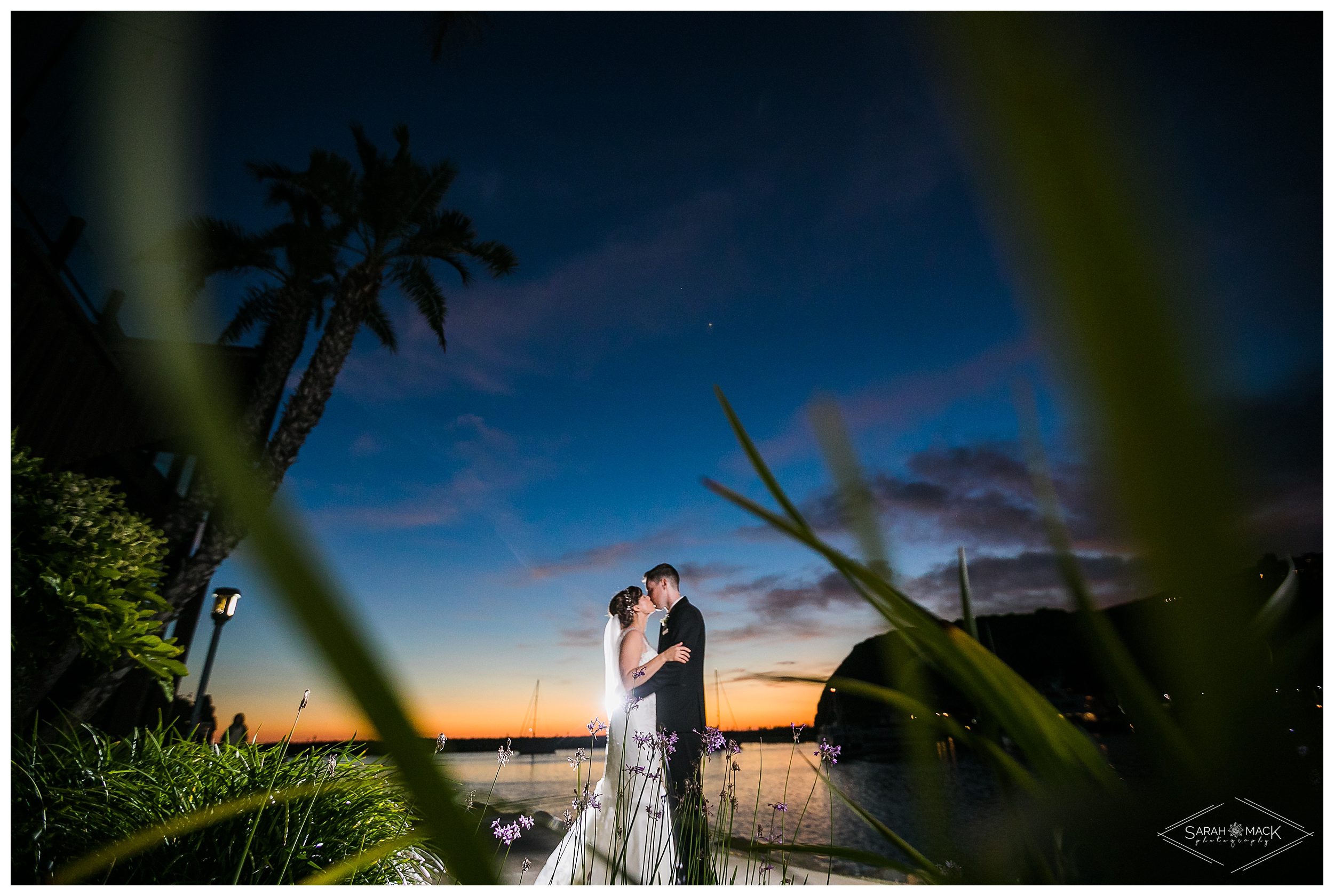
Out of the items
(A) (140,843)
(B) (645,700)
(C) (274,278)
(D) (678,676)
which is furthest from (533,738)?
(C) (274,278)

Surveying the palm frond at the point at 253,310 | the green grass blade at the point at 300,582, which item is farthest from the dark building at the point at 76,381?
the green grass blade at the point at 300,582

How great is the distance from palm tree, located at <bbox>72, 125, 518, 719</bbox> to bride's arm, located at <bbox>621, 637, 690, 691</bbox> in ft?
15.8

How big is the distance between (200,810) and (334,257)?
7.41m

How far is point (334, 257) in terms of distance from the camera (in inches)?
320

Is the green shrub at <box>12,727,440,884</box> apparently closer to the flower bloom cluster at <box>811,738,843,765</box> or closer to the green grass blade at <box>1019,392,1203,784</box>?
the flower bloom cluster at <box>811,738,843,765</box>

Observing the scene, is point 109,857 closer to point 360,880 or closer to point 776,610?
point 360,880

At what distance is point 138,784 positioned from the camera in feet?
8.39

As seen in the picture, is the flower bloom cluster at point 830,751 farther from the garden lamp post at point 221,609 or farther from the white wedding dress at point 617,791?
the garden lamp post at point 221,609

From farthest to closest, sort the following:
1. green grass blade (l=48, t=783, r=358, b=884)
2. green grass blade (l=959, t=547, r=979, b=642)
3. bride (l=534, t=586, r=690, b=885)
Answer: bride (l=534, t=586, r=690, b=885) < green grass blade (l=48, t=783, r=358, b=884) < green grass blade (l=959, t=547, r=979, b=642)

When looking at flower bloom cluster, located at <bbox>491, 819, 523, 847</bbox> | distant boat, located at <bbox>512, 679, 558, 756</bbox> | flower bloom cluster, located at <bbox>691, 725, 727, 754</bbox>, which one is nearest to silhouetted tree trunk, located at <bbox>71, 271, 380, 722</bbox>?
distant boat, located at <bbox>512, 679, 558, 756</bbox>

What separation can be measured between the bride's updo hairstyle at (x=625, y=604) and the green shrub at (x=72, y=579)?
260 cm

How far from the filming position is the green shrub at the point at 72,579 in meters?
2.88

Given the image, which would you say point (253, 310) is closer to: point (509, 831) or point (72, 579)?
point (72, 579)

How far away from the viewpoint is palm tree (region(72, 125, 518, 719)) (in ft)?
23.8
